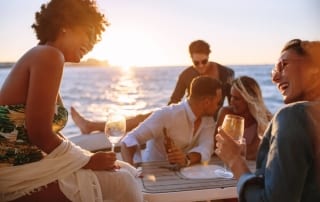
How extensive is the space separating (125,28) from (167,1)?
4.02 ft

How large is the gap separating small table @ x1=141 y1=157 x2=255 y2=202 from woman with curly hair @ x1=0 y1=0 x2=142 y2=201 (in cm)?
15

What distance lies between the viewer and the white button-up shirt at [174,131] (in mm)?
2762

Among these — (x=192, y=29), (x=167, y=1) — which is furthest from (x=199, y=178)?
(x=192, y=29)

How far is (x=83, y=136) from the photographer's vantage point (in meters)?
4.34

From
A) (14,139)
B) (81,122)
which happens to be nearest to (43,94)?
(14,139)

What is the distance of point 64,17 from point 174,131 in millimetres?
1153

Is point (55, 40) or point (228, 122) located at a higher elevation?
point (55, 40)

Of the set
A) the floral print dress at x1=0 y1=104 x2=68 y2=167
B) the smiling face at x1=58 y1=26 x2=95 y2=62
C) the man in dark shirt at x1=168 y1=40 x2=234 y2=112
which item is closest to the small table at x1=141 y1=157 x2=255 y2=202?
the floral print dress at x1=0 y1=104 x2=68 y2=167

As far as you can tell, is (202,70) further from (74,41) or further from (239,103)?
(74,41)

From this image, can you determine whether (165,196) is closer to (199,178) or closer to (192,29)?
(199,178)

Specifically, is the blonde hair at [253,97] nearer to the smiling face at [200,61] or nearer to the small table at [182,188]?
the small table at [182,188]

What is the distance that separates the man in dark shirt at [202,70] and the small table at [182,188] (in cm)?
233

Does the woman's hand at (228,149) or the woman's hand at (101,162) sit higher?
the woman's hand at (228,149)

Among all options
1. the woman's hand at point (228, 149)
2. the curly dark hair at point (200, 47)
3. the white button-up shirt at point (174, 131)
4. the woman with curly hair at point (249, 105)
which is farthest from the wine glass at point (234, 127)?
the curly dark hair at point (200, 47)
